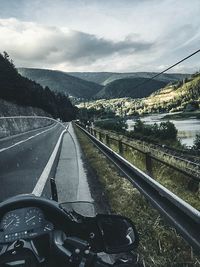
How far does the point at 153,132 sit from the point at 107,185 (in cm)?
8604

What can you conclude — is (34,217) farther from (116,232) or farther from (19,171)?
(19,171)

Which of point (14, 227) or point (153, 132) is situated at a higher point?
point (14, 227)

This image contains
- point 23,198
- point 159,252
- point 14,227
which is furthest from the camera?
point 159,252

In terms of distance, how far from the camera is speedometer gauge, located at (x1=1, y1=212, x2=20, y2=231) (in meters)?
2.31

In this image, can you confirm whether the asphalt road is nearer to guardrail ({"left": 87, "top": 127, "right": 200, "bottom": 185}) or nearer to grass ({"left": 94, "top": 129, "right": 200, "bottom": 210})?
guardrail ({"left": 87, "top": 127, "right": 200, "bottom": 185})

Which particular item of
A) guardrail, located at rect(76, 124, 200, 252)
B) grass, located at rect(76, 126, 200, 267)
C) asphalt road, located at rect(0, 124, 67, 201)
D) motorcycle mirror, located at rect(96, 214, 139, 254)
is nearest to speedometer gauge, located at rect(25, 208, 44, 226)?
motorcycle mirror, located at rect(96, 214, 139, 254)

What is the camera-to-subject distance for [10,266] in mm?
2094

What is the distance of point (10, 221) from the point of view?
7.74 feet

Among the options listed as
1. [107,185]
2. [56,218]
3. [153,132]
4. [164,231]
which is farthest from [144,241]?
[153,132]

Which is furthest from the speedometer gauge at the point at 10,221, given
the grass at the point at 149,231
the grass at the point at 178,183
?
the grass at the point at 178,183

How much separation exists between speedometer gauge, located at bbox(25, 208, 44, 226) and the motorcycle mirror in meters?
0.36

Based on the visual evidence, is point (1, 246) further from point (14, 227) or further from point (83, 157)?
point (83, 157)

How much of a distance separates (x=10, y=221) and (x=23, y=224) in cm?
11

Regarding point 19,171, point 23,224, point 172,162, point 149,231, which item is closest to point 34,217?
point 23,224
